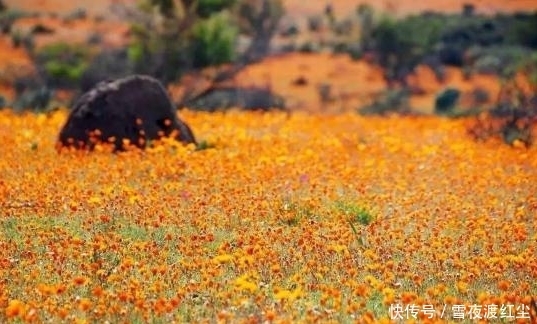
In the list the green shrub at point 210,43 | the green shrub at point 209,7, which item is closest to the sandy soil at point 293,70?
the green shrub at point 210,43

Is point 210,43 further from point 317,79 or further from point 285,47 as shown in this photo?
point 285,47

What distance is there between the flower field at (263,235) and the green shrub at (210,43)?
52.4 feet

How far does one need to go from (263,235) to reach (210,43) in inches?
906

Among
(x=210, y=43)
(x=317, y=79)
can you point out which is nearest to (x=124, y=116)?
(x=210, y=43)

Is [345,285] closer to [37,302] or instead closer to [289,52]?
[37,302]

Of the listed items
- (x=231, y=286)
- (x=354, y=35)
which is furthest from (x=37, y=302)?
(x=354, y=35)

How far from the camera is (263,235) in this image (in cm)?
854

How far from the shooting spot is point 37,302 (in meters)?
6.62

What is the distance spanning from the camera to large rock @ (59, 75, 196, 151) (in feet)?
47.5

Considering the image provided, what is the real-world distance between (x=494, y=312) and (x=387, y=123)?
14.2m

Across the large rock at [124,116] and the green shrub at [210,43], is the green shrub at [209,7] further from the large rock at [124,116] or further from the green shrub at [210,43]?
the large rock at [124,116]

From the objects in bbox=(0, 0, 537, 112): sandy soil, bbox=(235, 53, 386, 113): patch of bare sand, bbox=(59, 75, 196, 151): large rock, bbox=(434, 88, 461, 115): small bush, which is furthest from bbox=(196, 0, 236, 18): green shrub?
bbox=(59, 75, 196, 151): large rock

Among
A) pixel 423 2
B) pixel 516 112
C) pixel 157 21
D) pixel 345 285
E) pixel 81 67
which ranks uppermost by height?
pixel 345 285

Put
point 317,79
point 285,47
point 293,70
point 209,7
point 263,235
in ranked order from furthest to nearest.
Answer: point 285,47
point 293,70
point 317,79
point 209,7
point 263,235
